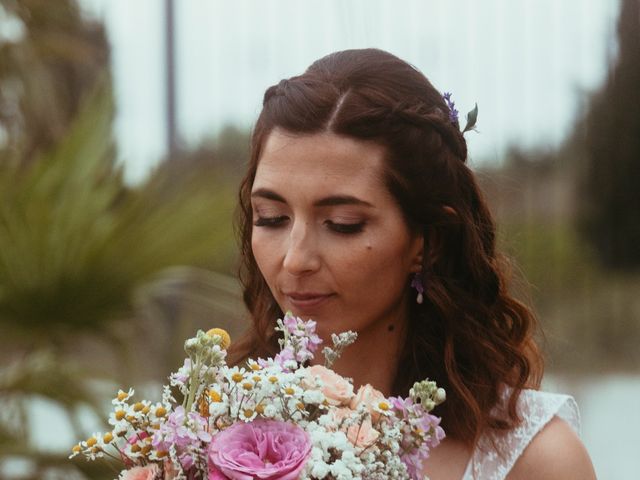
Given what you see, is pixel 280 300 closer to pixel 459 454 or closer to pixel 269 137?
pixel 269 137

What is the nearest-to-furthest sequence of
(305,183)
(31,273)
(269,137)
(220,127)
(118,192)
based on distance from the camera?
(305,183), (269,137), (31,273), (118,192), (220,127)

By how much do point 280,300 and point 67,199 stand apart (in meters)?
2.06

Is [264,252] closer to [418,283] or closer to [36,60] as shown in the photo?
[418,283]

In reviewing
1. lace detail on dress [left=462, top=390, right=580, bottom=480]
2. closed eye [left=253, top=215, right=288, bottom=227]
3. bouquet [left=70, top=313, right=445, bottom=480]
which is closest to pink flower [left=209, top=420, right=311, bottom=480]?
bouquet [left=70, top=313, right=445, bottom=480]

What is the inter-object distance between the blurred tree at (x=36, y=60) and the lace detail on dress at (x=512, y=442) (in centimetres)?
237

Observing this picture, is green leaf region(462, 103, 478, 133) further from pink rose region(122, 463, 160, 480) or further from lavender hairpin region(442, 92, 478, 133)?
pink rose region(122, 463, 160, 480)

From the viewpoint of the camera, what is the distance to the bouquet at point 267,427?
1.52m

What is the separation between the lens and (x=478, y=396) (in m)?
2.28

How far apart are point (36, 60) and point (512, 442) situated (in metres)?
3.28

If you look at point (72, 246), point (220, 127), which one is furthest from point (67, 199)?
point (220, 127)

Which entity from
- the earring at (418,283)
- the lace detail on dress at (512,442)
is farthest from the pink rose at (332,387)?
the lace detail on dress at (512,442)

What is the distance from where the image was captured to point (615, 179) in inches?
241

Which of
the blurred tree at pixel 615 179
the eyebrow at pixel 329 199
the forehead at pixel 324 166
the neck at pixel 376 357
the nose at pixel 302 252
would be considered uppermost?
the forehead at pixel 324 166

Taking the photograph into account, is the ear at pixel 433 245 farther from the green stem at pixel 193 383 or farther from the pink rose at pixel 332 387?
the green stem at pixel 193 383
